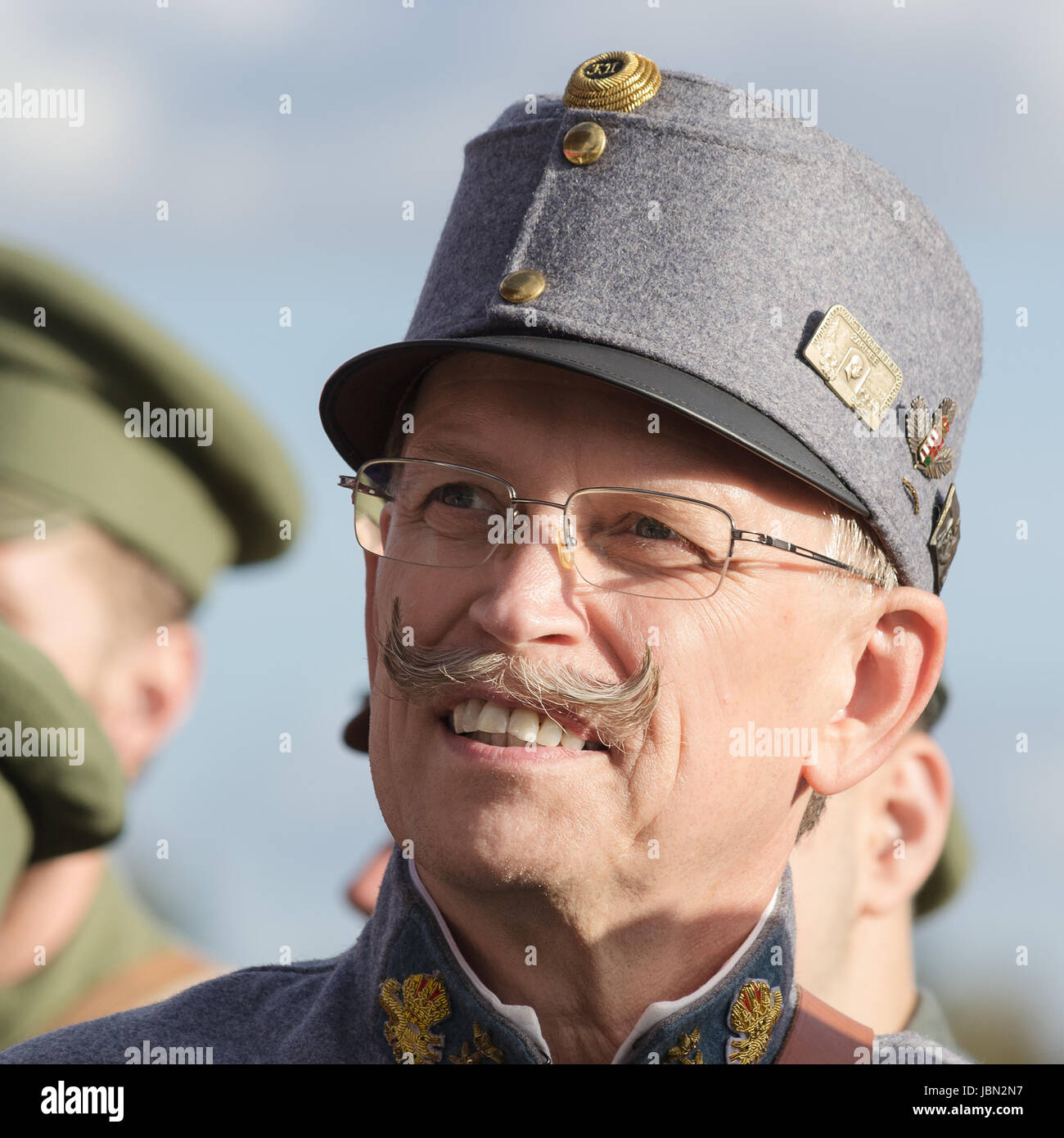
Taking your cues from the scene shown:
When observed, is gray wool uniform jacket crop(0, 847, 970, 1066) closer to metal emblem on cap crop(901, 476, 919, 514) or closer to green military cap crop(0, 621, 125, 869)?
metal emblem on cap crop(901, 476, 919, 514)

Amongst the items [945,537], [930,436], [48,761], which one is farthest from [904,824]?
[48,761]

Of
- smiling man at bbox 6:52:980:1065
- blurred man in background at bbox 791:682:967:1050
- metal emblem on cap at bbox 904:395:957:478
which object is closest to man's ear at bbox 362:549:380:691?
smiling man at bbox 6:52:980:1065

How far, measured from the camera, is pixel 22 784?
5.12 m

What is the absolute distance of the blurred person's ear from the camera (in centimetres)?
708

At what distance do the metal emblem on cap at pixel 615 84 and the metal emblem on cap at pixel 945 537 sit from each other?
113cm

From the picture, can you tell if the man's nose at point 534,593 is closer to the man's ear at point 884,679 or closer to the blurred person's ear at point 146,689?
the man's ear at point 884,679

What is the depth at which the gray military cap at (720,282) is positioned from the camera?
10.2ft

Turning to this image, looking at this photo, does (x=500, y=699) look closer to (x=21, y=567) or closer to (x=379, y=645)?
(x=379, y=645)

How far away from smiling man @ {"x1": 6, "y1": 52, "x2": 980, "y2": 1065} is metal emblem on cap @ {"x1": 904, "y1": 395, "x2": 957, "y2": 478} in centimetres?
1

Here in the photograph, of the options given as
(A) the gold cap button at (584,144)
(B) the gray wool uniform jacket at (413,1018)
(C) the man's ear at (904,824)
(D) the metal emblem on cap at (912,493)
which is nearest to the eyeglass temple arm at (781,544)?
(D) the metal emblem on cap at (912,493)

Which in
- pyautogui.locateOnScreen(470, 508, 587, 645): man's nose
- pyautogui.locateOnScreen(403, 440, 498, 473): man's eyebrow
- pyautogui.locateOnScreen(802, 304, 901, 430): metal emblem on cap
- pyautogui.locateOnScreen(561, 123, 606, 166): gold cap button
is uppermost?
pyautogui.locateOnScreen(561, 123, 606, 166): gold cap button

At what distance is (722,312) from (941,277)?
2.15 feet

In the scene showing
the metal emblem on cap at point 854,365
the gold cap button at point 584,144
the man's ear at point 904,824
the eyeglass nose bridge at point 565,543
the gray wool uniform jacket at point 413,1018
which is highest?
the gold cap button at point 584,144

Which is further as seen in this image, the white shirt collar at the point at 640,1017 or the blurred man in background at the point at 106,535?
the blurred man in background at the point at 106,535
